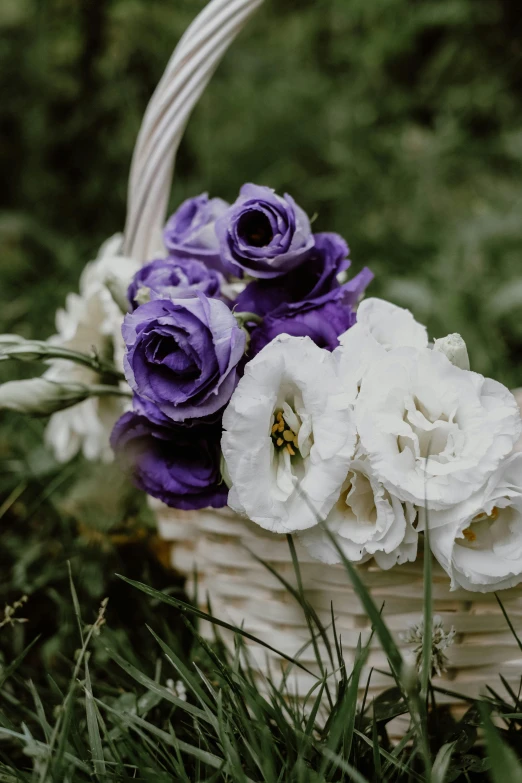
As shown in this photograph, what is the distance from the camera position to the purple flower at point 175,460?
2.01 ft

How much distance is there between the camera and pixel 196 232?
714 millimetres

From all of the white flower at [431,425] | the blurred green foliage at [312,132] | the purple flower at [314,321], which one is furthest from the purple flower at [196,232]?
the blurred green foliage at [312,132]

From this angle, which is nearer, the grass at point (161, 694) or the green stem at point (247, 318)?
the grass at point (161, 694)

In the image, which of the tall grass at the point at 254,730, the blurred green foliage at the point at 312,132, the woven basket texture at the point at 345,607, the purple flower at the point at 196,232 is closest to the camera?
the tall grass at the point at 254,730

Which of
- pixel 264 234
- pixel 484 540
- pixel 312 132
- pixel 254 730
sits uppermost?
pixel 312 132

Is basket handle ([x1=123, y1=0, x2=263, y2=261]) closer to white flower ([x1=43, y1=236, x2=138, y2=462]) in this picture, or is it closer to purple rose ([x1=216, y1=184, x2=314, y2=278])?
white flower ([x1=43, y1=236, x2=138, y2=462])

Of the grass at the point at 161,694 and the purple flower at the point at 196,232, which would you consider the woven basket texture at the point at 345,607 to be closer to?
the grass at the point at 161,694

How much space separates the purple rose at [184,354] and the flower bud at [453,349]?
0.16 metres

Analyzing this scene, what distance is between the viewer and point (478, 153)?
179cm

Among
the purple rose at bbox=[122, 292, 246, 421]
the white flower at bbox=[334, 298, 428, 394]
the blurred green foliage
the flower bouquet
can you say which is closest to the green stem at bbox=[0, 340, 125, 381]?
the flower bouquet

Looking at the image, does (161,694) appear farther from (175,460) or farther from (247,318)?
(247,318)

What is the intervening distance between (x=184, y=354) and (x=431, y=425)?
0.63 ft

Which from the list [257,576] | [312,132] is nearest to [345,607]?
[257,576]

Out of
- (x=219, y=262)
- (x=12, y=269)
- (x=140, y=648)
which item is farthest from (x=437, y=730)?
(x=12, y=269)
